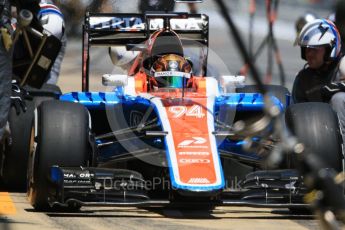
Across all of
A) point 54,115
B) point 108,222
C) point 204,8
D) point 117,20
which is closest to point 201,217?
point 108,222

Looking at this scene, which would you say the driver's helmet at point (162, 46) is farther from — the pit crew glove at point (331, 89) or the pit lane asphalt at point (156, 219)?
the pit lane asphalt at point (156, 219)

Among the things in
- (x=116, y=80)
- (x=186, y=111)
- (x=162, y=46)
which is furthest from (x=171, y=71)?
(x=186, y=111)

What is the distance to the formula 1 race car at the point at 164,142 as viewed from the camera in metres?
7.84

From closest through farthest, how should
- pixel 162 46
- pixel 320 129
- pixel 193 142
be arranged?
pixel 193 142, pixel 320 129, pixel 162 46

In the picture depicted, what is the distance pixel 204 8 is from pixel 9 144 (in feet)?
20.7

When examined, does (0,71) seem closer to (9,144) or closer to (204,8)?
(9,144)

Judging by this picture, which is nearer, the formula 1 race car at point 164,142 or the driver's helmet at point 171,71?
the formula 1 race car at point 164,142

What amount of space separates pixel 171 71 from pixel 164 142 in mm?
1067

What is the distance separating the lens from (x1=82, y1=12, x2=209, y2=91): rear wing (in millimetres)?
10359

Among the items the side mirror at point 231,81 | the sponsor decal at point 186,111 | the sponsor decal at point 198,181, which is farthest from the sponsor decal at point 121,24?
the sponsor decal at point 198,181

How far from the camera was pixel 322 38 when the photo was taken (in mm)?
10141

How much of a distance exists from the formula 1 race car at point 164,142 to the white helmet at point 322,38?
2.61ft

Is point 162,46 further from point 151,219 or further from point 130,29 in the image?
point 151,219

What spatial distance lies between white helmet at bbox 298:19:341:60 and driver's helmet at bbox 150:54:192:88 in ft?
4.73
